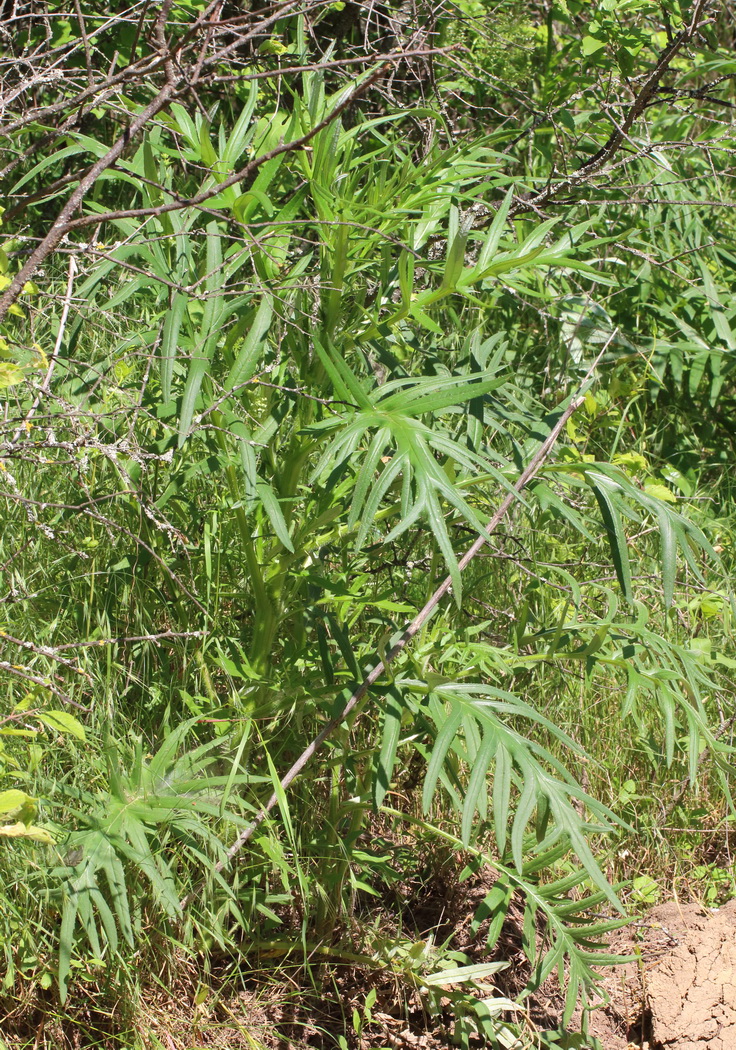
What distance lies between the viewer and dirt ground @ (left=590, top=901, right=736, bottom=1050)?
2.37 m

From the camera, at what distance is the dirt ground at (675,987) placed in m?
2.37

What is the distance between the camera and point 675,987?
2447 millimetres

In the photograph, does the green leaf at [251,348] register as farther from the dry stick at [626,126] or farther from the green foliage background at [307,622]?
the dry stick at [626,126]

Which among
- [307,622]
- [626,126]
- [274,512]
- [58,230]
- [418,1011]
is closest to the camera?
[58,230]

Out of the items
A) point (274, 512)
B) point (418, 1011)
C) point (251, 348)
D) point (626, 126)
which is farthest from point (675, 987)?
point (626, 126)

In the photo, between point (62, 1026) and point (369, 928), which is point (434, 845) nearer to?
point (369, 928)

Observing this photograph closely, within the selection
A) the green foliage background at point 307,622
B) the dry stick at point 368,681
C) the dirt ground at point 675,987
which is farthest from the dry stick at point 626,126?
the dirt ground at point 675,987

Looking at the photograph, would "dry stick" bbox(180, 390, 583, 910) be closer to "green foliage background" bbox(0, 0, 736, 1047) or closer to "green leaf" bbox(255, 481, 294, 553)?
"green foliage background" bbox(0, 0, 736, 1047)

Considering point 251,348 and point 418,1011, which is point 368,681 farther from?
point 418,1011

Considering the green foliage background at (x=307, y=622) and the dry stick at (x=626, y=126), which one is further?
the dry stick at (x=626, y=126)

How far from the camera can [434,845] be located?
8.34 feet

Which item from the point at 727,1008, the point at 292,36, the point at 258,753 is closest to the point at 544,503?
the point at 258,753

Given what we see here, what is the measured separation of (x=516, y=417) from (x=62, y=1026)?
1595mm

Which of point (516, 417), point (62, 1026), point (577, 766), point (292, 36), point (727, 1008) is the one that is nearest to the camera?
point (62, 1026)
